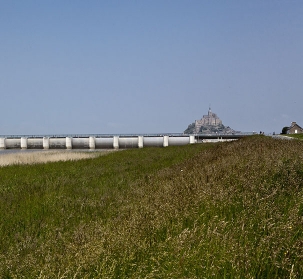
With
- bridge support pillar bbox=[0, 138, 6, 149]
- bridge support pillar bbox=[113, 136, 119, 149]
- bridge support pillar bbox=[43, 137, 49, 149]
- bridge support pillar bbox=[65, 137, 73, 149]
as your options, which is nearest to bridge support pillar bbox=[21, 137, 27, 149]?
bridge support pillar bbox=[0, 138, 6, 149]

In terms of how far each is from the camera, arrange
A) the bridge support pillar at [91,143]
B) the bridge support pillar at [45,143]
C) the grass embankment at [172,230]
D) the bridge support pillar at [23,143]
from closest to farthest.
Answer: the grass embankment at [172,230], the bridge support pillar at [45,143], the bridge support pillar at [91,143], the bridge support pillar at [23,143]

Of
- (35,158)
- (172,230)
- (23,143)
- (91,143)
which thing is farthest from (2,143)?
(172,230)

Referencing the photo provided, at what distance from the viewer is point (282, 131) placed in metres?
84.2

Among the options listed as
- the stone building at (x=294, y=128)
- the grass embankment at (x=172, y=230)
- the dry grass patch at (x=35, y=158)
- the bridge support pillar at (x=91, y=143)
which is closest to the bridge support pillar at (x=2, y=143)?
the bridge support pillar at (x=91, y=143)

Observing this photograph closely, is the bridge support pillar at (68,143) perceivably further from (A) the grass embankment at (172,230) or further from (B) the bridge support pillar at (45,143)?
(A) the grass embankment at (172,230)

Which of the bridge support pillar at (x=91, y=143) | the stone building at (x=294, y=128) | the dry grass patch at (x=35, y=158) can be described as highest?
the stone building at (x=294, y=128)

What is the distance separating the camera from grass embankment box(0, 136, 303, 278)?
366cm

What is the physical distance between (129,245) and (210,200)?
204 cm

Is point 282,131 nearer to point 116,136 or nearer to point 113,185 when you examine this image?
point 116,136

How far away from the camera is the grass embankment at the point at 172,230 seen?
12.0 feet

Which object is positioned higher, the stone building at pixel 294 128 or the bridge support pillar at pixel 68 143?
the stone building at pixel 294 128

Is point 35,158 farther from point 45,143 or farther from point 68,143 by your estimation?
point 45,143

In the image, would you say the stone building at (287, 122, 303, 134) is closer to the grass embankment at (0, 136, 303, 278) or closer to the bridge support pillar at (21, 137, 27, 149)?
the bridge support pillar at (21, 137, 27, 149)

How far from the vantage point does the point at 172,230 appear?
5164 mm
